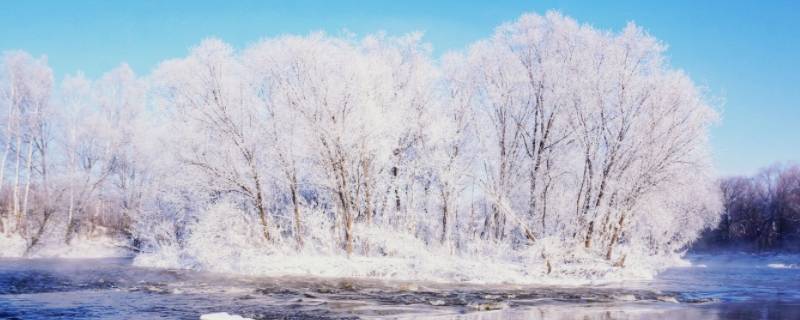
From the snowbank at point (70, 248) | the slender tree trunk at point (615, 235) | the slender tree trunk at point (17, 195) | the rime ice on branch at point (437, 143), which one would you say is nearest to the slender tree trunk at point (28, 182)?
the slender tree trunk at point (17, 195)

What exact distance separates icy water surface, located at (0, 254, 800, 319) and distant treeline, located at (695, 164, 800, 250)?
181 feet

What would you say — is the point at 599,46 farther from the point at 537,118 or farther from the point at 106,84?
the point at 106,84

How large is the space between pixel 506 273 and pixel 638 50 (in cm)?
1109

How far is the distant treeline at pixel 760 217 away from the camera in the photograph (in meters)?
73.3

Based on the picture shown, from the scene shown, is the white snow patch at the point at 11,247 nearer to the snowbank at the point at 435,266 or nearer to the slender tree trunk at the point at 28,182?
the slender tree trunk at the point at 28,182

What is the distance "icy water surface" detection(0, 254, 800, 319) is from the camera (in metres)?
14.3

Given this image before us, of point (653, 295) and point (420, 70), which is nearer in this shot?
point (653, 295)

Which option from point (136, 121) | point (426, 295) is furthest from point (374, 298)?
point (136, 121)

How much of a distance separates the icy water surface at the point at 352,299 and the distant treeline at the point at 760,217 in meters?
55.1

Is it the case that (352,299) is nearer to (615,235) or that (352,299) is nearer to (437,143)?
(437,143)

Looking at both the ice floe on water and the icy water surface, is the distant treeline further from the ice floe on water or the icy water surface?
the ice floe on water

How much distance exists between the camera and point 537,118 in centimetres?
2955

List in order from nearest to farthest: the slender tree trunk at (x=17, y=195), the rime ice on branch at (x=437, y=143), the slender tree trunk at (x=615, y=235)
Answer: the rime ice on branch at (x=437, y=143), the slender tree trunk at (x=615, y=235), the slender tree trunk at (x=17, y=195)

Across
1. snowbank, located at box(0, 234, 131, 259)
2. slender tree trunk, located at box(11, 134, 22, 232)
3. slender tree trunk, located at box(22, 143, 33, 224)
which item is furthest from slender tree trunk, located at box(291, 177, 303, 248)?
slender tree trunk, located at box(11, 134, 22, 232)
